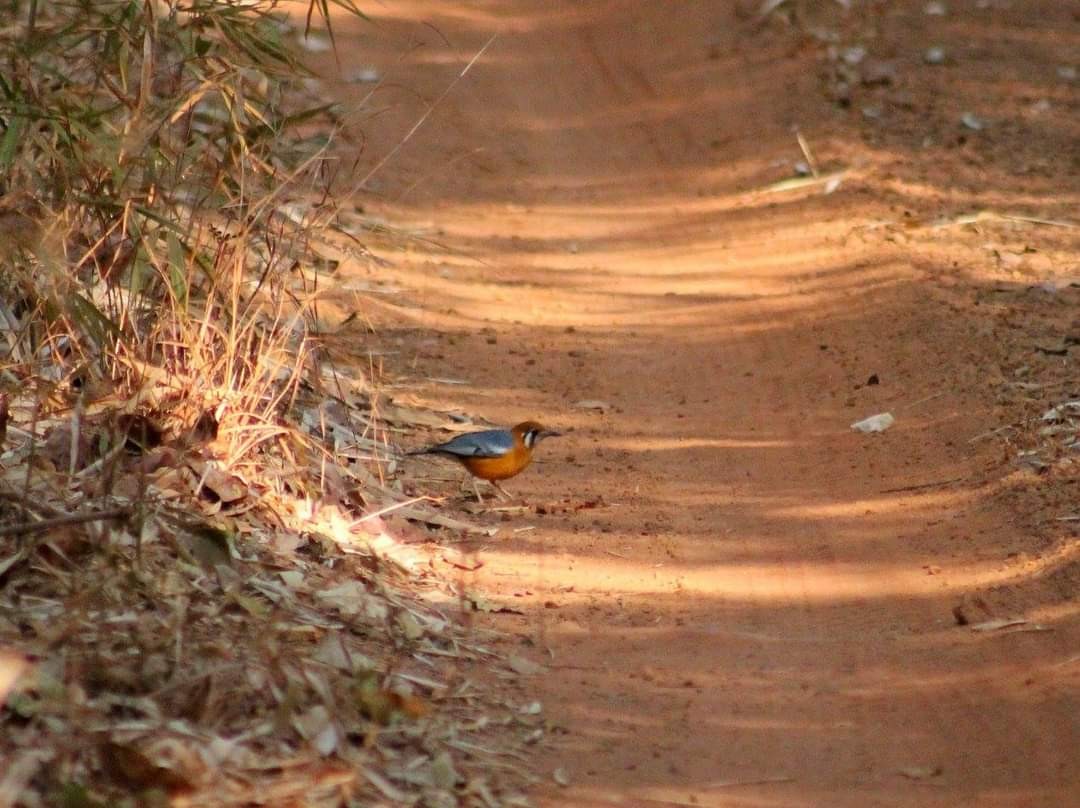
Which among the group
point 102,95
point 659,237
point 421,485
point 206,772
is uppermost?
point 102,95

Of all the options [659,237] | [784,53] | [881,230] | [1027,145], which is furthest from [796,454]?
[784,53]

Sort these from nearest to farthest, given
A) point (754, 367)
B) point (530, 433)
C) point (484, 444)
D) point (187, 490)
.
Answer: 1. point (187, 490)
2. point (484, 444)
3. point (530, 433)
4. point (754, 367)

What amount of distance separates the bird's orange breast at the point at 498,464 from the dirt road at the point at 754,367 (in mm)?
191

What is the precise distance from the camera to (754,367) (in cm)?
784

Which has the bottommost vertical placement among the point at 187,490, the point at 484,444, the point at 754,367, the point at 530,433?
the point at 754,367

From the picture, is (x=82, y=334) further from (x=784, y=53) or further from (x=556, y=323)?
(x=784, y=53)

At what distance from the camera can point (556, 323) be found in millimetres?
8508

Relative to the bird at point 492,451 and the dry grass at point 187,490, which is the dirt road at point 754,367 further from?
the dry grass at point 187,490

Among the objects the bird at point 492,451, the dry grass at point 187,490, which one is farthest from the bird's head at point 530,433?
the dry grass at point 187,490

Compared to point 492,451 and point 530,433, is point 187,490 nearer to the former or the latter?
point 492,451

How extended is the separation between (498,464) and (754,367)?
82.5 inches

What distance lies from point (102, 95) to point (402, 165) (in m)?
4.67

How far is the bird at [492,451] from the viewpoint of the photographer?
20.3ft

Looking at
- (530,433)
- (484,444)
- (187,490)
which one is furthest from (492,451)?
(187,490)
